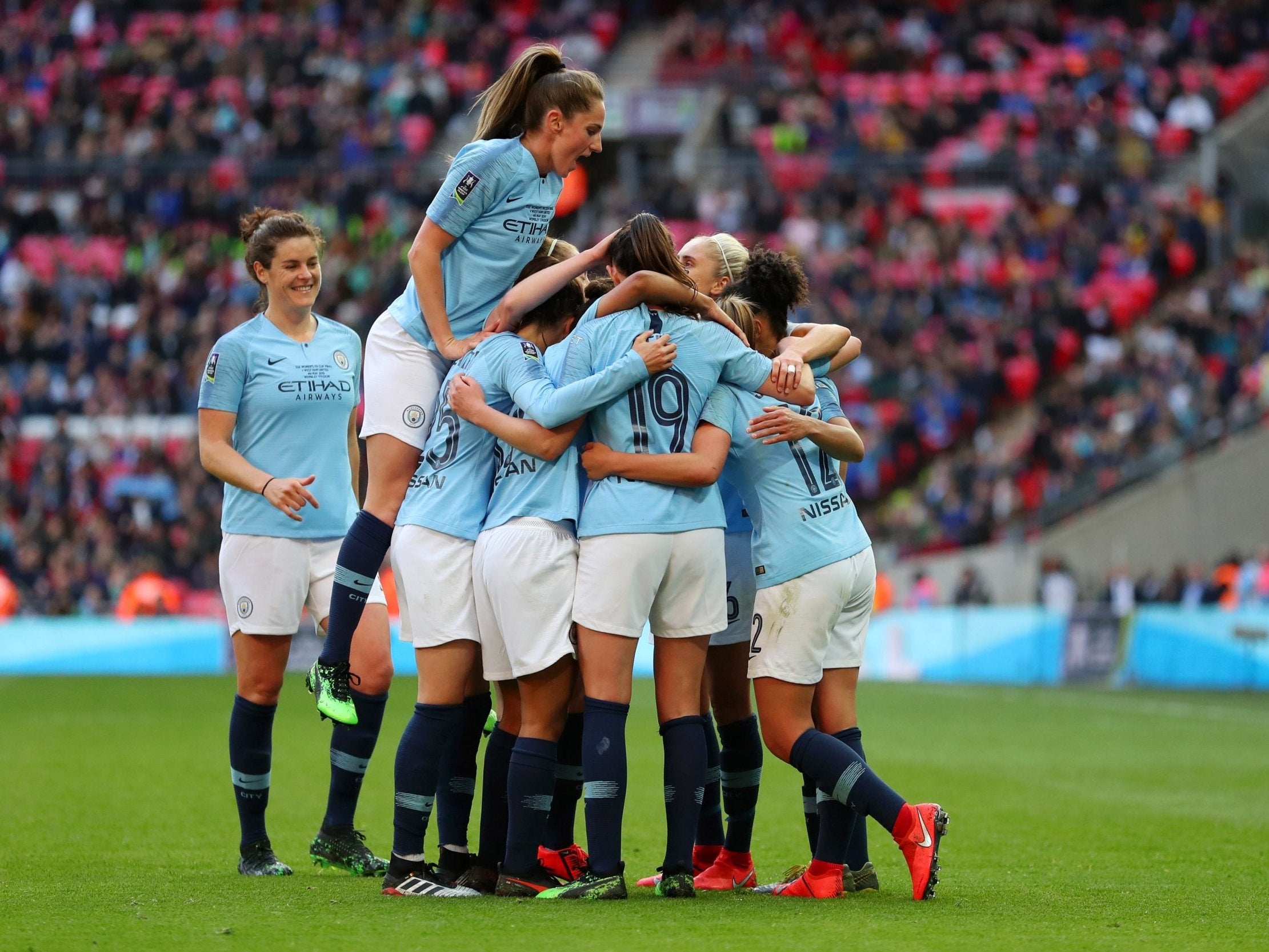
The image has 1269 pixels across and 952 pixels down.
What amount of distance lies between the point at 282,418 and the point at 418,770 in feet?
5.63

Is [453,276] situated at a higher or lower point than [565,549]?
higher

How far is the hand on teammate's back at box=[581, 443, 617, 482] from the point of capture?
19.0 feet

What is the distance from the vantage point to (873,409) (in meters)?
24.9

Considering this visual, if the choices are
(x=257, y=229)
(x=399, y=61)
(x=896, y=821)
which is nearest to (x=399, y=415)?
(x=257, y=229)

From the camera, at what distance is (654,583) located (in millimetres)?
5723

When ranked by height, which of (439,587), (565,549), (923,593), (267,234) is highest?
(267,234)

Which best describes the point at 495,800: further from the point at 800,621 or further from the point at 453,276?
the point at 453,276

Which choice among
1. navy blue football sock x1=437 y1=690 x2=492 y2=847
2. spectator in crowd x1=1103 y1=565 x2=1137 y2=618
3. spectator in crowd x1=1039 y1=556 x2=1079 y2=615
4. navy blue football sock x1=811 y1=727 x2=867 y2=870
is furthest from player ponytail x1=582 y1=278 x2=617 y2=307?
spectator in crowd x1=1039 y1=556 x2=1079 y2=615

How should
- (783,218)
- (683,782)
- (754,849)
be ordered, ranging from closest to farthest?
(683,782)
(754,849)
(783,218)

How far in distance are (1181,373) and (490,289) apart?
19613mm

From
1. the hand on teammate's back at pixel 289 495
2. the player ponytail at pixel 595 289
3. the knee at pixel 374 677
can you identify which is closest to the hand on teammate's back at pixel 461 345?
the player ponytail at pixel 595 289

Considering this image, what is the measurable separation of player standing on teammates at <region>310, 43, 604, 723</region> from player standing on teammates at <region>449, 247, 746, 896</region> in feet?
1.08

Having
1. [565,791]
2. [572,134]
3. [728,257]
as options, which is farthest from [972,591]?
[572,134]

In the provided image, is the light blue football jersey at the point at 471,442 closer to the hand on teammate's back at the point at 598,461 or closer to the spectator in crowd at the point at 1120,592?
the hand on teammate's back at the point at 598,461
